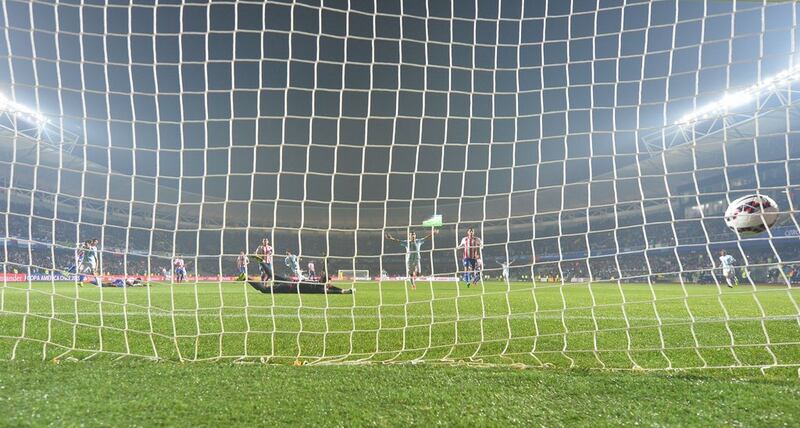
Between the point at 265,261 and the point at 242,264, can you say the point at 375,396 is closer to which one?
the point at 265,261

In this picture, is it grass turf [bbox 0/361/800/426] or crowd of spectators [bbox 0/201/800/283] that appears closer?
grass turf [bbox 0/361/800/426]

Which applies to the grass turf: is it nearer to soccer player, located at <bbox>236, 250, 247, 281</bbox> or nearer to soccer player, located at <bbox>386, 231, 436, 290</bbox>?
soccer player, located at <bbox>236, 250, 247, 281</bbox>

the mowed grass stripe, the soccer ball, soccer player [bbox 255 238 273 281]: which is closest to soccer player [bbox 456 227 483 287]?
soccer player [bbox 255 238 273 281]

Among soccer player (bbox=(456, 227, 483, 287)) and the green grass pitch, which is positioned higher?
soccer player (bbox=(456, 227, 483, 287))

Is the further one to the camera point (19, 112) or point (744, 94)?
Result: point (744, 94)

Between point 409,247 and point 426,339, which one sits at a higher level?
point 409,247

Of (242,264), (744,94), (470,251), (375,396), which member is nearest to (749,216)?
(375,396)

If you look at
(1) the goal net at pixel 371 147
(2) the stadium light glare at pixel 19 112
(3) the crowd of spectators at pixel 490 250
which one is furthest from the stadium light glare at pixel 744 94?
(3) the crowd of spectators at pixel 490 250

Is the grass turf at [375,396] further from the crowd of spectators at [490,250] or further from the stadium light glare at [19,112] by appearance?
the crowd of spectators at [490,250]

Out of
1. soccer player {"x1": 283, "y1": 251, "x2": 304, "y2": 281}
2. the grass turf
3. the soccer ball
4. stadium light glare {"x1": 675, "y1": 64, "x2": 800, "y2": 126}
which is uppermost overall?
stadium light glare {"x1": 675, "y1": 64, "x2": 800, "y2": 126}

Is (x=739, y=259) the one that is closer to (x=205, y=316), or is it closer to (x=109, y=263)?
(x=205, y=316)

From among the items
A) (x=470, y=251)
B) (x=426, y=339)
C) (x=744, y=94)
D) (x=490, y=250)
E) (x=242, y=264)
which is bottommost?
(x=426, y=339)

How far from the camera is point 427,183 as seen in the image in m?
25.0

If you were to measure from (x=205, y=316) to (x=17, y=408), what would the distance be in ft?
10.3
